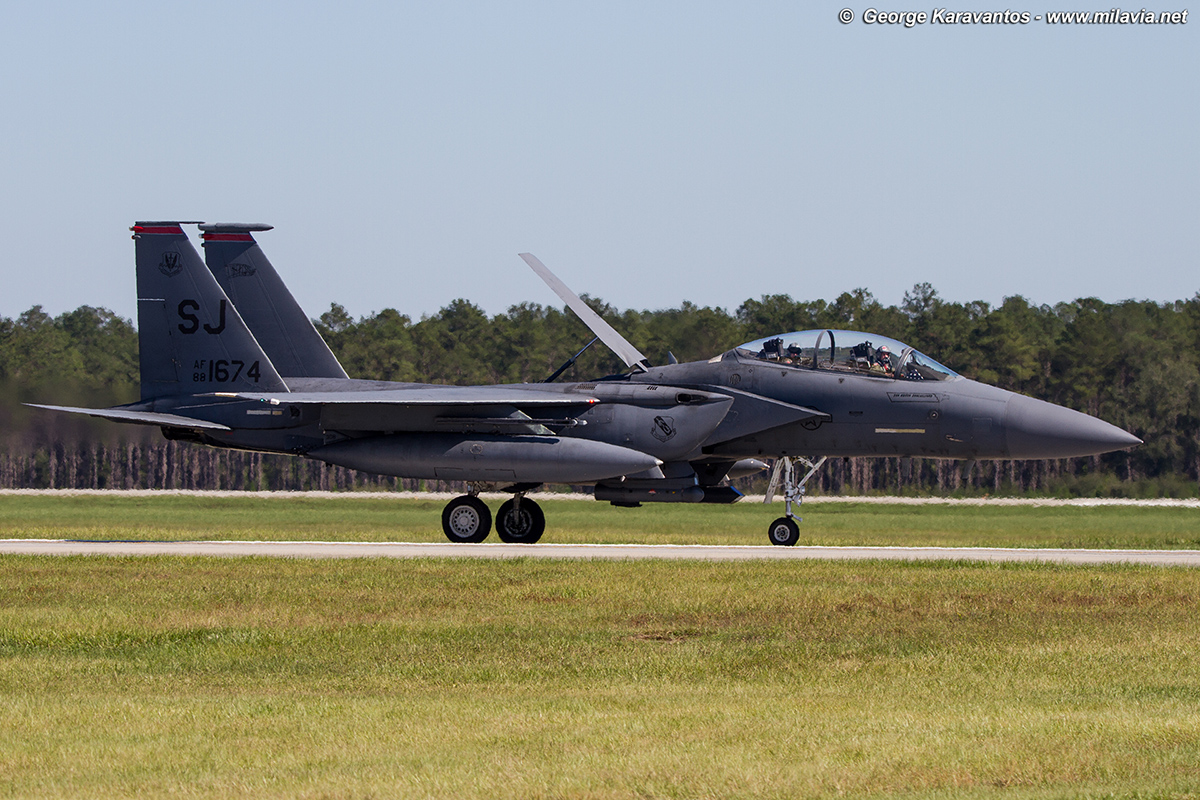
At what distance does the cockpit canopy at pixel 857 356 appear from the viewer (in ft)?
64.8

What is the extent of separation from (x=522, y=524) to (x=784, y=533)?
3929mm

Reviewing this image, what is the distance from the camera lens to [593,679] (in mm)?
9258

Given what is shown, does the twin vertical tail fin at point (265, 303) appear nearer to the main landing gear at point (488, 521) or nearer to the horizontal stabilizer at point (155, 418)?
the horizontal stabilizer at point (155, 418)

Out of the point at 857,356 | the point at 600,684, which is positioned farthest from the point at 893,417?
the point at 600,684

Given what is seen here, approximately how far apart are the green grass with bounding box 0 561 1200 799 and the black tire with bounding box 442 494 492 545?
5.84 m

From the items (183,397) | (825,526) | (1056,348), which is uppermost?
(1056,348)

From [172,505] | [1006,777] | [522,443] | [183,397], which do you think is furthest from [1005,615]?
[172,505]

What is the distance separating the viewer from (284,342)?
2330cm

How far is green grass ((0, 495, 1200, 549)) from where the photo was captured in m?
26.3

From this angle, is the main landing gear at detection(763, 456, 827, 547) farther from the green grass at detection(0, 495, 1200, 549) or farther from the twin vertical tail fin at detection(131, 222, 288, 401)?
the twin vertical tail fin at detection(131, 222, 288, 401)

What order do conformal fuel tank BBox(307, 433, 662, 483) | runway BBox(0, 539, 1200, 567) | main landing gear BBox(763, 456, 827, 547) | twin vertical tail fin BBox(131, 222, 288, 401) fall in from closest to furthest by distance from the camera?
runway BBox(0, 539, 1200, 567) → conformal fuel tank BBox(307, 433, 662, 483) → main landing gear BBox(763, 456, 827, 547) → twin vertical tail fin BBox(131, 222, 288, 401)

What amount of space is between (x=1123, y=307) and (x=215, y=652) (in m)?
60.9

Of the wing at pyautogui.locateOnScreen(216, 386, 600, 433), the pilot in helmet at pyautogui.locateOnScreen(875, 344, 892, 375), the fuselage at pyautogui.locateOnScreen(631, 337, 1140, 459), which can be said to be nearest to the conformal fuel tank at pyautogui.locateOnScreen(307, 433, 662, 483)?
the wing at pyautogui.locateOnScreen(216, 386, 600, 433)

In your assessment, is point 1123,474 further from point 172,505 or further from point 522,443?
point 522,443
